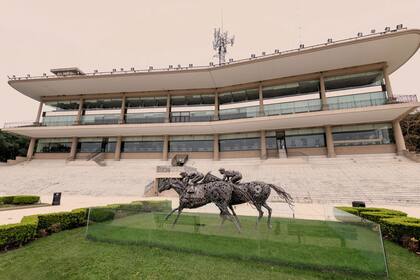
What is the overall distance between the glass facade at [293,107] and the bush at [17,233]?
2535 centimetres

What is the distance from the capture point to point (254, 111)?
92.5ft

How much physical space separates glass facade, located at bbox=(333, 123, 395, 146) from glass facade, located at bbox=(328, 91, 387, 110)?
268 cm

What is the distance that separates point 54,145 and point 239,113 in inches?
1186

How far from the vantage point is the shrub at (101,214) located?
666 cm

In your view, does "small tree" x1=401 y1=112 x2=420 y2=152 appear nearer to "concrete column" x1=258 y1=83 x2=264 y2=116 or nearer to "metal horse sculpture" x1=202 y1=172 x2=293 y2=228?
"concrete column" x1=258 y1=83 x2=264 y2=116

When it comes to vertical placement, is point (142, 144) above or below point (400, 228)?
above

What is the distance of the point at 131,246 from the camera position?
19.9 ft

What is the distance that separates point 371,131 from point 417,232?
861 inches

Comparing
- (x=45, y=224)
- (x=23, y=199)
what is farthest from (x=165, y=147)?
(x=45, y=224)

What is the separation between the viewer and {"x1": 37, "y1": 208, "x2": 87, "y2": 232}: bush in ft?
25.2

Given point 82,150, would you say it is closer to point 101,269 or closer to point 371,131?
point 101,269

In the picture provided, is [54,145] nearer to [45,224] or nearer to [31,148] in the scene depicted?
[31,148]

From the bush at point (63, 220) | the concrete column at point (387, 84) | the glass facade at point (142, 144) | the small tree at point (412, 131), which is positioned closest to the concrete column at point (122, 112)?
the glass facade at point (142, 144)

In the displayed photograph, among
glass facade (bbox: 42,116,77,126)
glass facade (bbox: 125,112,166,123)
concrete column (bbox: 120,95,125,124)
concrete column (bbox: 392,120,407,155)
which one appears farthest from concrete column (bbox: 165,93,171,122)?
concrete column (bbox: 392,120,407,155)
